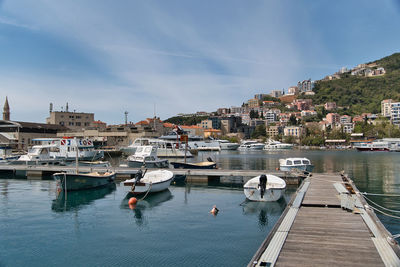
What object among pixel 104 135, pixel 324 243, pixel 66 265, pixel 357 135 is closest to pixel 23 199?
pixel 66 265

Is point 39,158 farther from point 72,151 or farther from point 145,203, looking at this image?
point 145,203

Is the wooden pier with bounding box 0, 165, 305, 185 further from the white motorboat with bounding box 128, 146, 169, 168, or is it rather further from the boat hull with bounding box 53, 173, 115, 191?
the white motorboat with bounding box 128, 146, 169, 168

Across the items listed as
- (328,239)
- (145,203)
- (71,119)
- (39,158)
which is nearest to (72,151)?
(39,158)

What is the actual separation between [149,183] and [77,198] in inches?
241

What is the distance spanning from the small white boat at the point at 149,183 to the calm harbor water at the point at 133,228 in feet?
2.61

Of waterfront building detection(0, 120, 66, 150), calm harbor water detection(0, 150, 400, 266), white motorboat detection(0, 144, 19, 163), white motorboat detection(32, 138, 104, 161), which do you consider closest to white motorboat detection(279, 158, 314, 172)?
calm harbor water detection(0, 150, 400, 266)

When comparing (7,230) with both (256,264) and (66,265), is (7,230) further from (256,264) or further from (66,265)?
(256,264)

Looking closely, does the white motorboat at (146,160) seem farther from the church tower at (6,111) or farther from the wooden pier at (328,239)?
the church tower at (6,111)

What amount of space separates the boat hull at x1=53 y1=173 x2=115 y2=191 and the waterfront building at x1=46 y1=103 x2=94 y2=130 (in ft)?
331

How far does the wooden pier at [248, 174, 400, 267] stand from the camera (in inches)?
339

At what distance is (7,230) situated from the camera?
53.6ft

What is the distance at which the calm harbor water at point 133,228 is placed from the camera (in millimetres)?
12656

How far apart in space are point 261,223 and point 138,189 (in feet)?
36.9

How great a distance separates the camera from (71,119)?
12550cm
